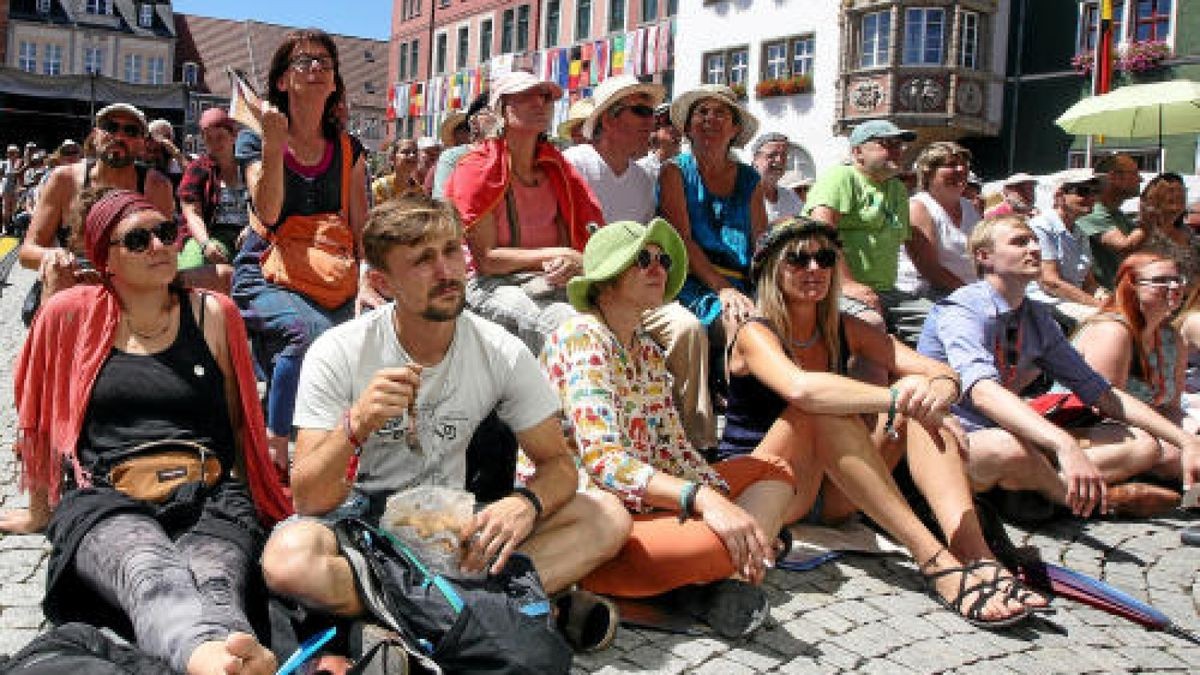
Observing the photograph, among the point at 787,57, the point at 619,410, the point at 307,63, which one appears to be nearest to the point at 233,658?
the point at 619,410

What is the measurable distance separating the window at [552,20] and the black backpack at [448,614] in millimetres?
39036

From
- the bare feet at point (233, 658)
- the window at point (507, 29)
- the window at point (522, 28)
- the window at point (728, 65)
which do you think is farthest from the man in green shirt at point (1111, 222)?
the window at point (507, 29)

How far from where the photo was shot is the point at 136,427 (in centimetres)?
339

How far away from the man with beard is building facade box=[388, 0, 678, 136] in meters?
22.4

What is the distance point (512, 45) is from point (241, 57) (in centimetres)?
2739

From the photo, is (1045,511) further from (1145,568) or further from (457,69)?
(457,69)

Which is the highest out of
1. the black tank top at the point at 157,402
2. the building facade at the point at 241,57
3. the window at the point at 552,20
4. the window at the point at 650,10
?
the building facade at the point at 241,57

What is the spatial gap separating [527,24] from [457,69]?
6451 mm

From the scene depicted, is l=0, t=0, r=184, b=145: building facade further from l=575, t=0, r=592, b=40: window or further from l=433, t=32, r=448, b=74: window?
l=575, t=0, r=592, b=40: window

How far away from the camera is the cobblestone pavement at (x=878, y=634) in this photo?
338 centimetres

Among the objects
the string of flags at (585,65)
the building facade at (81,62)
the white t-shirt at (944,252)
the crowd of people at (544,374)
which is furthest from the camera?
the building facade at (81,62)

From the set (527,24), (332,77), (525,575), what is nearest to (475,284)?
(332,77)

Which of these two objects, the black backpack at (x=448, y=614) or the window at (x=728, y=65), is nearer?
the black backpack at (x=448, y=614)

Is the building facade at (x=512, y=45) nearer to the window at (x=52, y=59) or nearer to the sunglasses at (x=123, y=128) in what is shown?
the window at (x=52, y=59)
